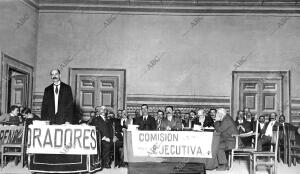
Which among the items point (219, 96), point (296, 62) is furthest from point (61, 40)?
point (296, 62)

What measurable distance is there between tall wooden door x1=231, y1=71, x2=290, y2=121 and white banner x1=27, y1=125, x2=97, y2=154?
18.9 ft

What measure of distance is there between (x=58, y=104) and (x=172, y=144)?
6.76 ft

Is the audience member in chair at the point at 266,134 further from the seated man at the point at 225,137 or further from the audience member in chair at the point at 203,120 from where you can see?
the audience member in chair at the point at 203,120

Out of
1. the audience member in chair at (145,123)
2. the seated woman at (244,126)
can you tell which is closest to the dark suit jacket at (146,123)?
the audience member in chair at (145,123)

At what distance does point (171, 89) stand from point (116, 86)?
1470 millimetres

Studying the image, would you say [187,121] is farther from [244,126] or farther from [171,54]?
[171,54]

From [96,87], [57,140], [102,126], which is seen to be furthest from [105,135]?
[96,87]

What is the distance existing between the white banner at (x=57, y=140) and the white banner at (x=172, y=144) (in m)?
1.19

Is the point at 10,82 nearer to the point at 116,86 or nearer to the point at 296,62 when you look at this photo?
the point at 116,86

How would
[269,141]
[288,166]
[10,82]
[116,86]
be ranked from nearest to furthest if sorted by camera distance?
[288,166] → [269,141] → [10,82] → [116,86]

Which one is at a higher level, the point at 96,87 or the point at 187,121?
the point at 96,87

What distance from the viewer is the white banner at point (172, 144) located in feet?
24.1

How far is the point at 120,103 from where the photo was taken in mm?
11344

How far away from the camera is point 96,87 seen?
11422mm
